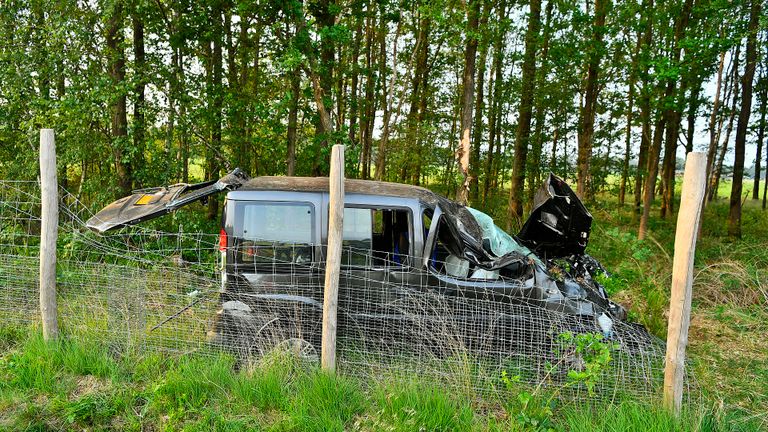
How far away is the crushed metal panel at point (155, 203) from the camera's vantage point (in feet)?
13.5

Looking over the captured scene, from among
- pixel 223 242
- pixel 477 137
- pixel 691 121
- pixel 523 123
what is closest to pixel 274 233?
pixel 223 242

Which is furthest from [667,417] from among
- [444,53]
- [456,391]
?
[444,53]

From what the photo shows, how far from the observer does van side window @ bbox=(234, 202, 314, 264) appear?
3.95m

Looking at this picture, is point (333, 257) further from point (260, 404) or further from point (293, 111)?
point (293, 111)

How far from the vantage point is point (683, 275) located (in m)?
3.07

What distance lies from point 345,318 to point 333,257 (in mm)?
647

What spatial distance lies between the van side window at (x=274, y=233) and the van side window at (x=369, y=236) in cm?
33

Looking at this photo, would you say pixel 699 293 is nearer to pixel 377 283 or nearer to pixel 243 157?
pixel 377 283

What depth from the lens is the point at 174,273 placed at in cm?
407

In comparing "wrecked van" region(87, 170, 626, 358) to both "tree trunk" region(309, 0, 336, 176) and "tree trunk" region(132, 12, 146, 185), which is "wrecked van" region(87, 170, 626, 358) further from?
"tree trunk" region(309, 0, 336, 176)

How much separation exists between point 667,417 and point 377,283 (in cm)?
234

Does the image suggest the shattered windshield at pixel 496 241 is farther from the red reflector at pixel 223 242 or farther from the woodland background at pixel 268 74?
the woodland background at pixel 268 74

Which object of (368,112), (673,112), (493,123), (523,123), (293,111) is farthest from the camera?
(493,123)

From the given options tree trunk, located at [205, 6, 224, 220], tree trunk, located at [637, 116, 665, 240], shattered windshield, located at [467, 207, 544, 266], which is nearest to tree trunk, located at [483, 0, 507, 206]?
tree trunk, located at [637, 116, 665, 240]
